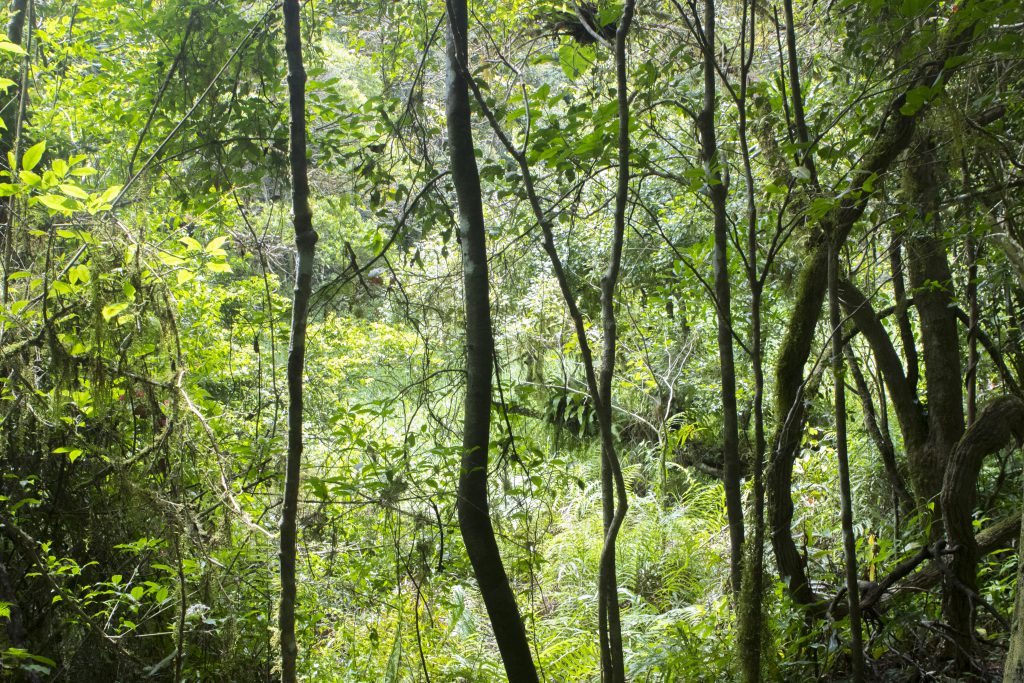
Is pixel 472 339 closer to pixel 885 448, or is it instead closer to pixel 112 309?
pixel 112 309

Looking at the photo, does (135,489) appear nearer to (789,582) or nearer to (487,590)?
(487,590)

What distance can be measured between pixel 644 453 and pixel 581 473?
4.47ft

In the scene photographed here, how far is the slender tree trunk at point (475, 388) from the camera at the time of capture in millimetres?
2361

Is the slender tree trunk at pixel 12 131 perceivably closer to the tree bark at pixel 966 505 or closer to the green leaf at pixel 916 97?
the green leaf at pixel 916 97

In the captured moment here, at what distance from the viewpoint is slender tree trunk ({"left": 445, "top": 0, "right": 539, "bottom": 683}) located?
2.36 metres

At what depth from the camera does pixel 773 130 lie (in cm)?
421

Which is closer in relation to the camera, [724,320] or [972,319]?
[724,320]

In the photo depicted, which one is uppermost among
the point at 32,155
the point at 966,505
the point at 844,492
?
the point at 32,155

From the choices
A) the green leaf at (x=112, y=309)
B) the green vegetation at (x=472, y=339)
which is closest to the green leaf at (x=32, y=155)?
the green vegetation at (x=472, y=339)

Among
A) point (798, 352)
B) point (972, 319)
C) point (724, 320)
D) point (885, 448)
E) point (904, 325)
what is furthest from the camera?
point (904, 325)

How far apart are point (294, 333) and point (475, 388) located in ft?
2.04

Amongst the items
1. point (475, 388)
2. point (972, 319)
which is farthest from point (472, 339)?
point (972, 319)

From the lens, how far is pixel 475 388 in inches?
96.7

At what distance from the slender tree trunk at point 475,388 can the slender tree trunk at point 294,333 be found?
0.51m
